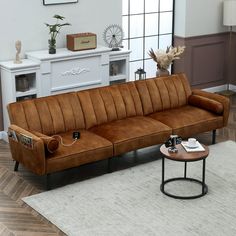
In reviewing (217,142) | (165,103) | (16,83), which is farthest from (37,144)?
(217,142)

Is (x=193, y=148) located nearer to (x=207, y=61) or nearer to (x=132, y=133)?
(x=132, y=133)

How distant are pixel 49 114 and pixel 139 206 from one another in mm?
1481

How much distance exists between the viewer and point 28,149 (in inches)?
206

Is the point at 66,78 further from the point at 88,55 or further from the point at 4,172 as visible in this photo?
the point at 4,172

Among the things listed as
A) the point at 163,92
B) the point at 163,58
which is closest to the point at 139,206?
the point at 163,92

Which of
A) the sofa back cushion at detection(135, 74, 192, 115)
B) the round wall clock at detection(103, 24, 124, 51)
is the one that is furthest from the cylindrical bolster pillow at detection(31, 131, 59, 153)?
the round wall clock at detection(103, 24, 124, 51)

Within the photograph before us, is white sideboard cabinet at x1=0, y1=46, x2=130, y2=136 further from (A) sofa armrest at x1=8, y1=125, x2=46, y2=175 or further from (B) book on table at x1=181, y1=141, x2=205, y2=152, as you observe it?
(B) book on table at x1=181, y1=141, x2=205, y2=152

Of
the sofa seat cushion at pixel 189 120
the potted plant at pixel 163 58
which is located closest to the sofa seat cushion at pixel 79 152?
the sofa seat cushion at pixel 189 120

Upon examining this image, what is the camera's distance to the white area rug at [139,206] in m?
4.59

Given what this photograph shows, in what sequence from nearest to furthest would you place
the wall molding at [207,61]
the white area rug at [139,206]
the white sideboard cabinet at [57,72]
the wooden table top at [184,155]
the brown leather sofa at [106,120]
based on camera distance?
the white area rug at [139,206] < the wooden table top at [184,155] < the brown leather sofa at [106,120] < the white sideboard cabinet at [57,72] < the wall molding at [207,61]

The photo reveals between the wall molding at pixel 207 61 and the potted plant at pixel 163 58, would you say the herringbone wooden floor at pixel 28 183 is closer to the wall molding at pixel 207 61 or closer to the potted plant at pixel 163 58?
the potted plant at pixel 163 58

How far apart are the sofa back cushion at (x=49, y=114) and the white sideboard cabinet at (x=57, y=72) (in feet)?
2.19

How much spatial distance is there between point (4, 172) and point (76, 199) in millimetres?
1117

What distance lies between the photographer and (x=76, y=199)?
5.13m
